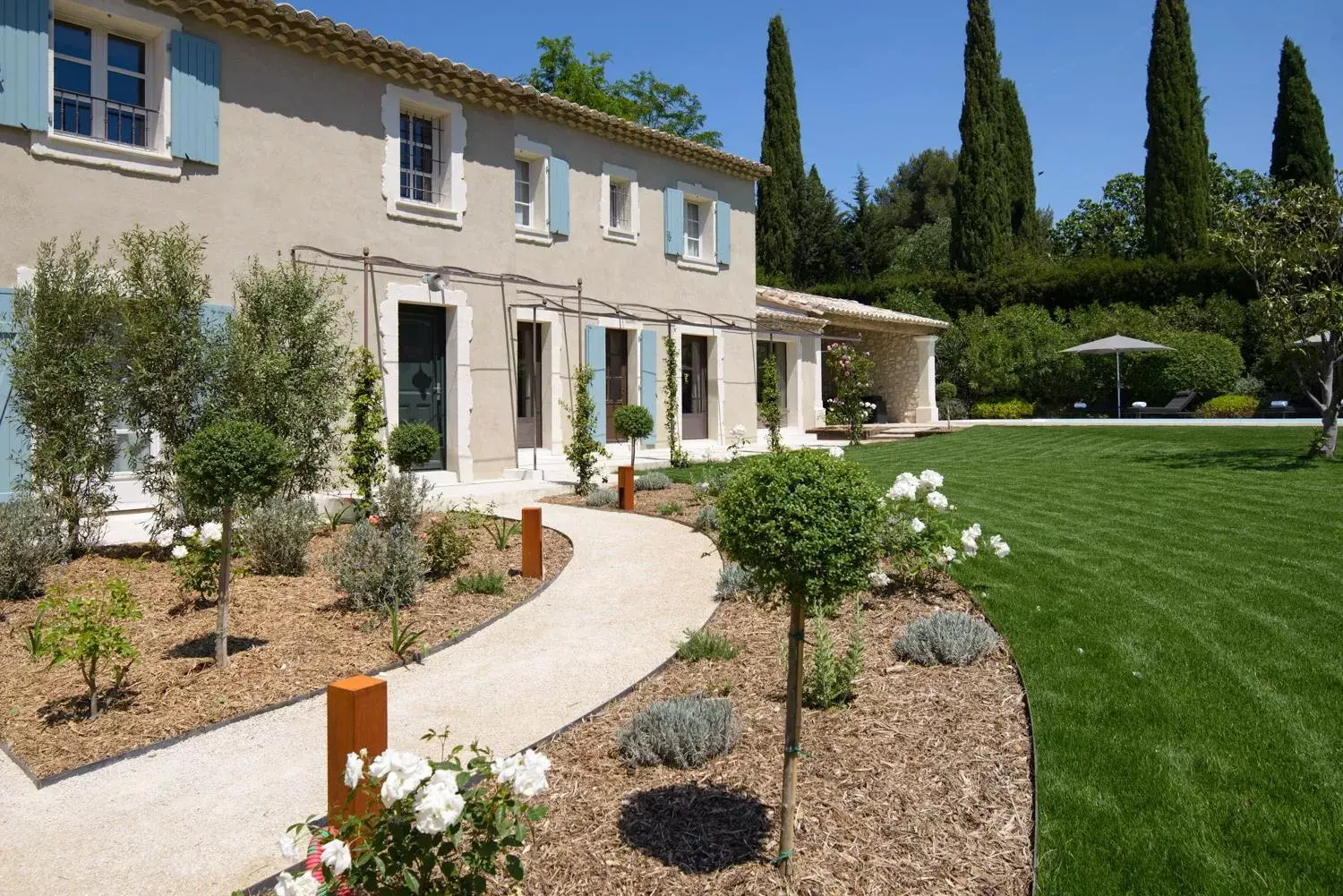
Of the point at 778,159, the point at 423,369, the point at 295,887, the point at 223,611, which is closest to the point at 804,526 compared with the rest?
the point at 295,887

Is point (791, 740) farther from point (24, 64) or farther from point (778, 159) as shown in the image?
point (778, 159)

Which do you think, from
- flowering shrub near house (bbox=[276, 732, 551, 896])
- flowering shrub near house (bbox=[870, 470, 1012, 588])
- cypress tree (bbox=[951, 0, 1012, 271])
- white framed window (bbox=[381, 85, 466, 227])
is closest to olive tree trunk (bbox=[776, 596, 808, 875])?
flowering shrub near house (bbox=[276, 732, 551, 896])

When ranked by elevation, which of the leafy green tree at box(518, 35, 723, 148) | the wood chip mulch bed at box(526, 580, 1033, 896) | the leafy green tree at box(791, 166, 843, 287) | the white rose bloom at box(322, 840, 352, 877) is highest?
the leafy green tree at box(518, 35, 723, 148)

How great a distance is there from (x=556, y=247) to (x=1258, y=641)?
10488 mm

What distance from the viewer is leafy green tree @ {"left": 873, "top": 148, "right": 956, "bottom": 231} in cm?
4159

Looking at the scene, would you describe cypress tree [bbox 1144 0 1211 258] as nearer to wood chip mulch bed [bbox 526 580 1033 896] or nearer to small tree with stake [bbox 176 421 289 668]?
wood chip mulch bed [bbox 526 580 1033 896]

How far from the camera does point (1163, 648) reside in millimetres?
4633

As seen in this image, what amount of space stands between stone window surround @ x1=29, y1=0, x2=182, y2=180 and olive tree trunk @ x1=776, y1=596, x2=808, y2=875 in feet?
29.0

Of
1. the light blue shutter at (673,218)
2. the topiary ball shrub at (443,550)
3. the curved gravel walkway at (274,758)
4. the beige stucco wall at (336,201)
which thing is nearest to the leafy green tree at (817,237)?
the light blue shutter at (673,218)

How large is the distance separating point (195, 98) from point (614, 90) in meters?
22.4

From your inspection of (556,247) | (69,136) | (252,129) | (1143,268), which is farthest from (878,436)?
(69,136)

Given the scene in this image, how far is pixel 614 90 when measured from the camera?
29.4 meters

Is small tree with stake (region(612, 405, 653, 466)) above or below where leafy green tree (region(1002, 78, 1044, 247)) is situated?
below

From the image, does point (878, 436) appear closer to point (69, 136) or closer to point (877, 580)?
point (877, 580)
